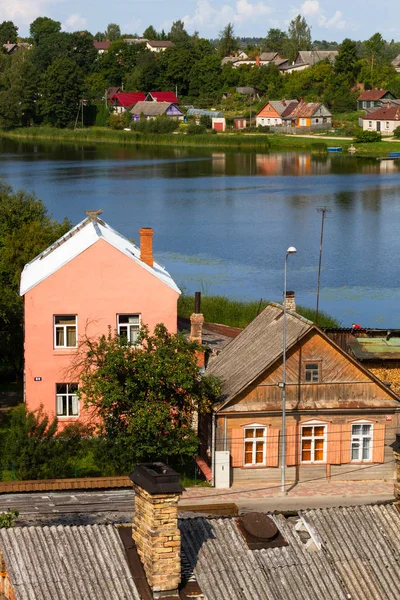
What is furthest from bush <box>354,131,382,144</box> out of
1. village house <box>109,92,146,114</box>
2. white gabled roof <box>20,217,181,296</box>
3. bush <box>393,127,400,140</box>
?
white gabled roof <box>20,217,181,296</box>

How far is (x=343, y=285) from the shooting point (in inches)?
2511

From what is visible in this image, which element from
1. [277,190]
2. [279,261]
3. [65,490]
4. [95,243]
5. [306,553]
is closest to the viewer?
[306,553]

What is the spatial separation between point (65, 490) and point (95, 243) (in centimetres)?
1010

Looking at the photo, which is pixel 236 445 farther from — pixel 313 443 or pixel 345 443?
pixel 345 443

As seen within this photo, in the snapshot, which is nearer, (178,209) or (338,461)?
(338,461)

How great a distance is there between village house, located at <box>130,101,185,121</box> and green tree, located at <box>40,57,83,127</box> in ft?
37.4

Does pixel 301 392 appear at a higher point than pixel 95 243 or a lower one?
lower

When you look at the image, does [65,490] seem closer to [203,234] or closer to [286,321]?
[286,321]

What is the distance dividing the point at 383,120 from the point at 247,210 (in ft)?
188

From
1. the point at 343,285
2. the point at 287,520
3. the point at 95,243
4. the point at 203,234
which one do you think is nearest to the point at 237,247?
the point at 203,234

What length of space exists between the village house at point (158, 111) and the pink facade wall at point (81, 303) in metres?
128

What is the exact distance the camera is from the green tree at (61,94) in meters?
168

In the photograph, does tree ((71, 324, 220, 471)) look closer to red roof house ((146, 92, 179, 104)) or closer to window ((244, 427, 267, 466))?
window ((244, 427, 267, 466))

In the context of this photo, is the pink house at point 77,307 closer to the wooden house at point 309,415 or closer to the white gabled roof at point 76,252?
the white gabled roof at point 76,252
